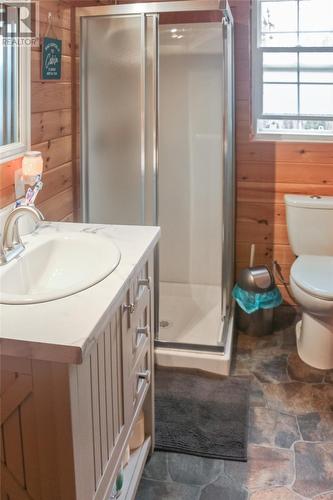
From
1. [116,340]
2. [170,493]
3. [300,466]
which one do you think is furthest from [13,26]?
[300,466]

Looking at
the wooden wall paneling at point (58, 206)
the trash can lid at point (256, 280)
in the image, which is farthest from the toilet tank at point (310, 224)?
the wooden wall paneling at point (58, 206)

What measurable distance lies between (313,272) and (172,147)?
1125 mm

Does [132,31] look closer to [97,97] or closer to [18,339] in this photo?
[97,97]

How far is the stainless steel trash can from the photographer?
122 inches

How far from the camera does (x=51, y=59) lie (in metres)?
2.35

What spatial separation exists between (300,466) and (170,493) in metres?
0.52

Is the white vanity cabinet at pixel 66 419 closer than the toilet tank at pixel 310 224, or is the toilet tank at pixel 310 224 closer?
the white vanity cabinet at pixel 66 419

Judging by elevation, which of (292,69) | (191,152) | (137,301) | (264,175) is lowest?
(137,301)

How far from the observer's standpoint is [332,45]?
10.7 feet

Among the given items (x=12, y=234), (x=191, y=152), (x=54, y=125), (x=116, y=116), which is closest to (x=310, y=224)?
(x=191, y=152)

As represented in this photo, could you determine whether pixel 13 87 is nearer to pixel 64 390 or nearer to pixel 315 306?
pixel 64 390

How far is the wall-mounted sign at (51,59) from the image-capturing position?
7.49 feet

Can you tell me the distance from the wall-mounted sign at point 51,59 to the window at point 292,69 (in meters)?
1.29

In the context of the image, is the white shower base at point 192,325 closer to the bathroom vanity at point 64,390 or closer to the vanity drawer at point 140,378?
the vanity drawer at point 140,378
